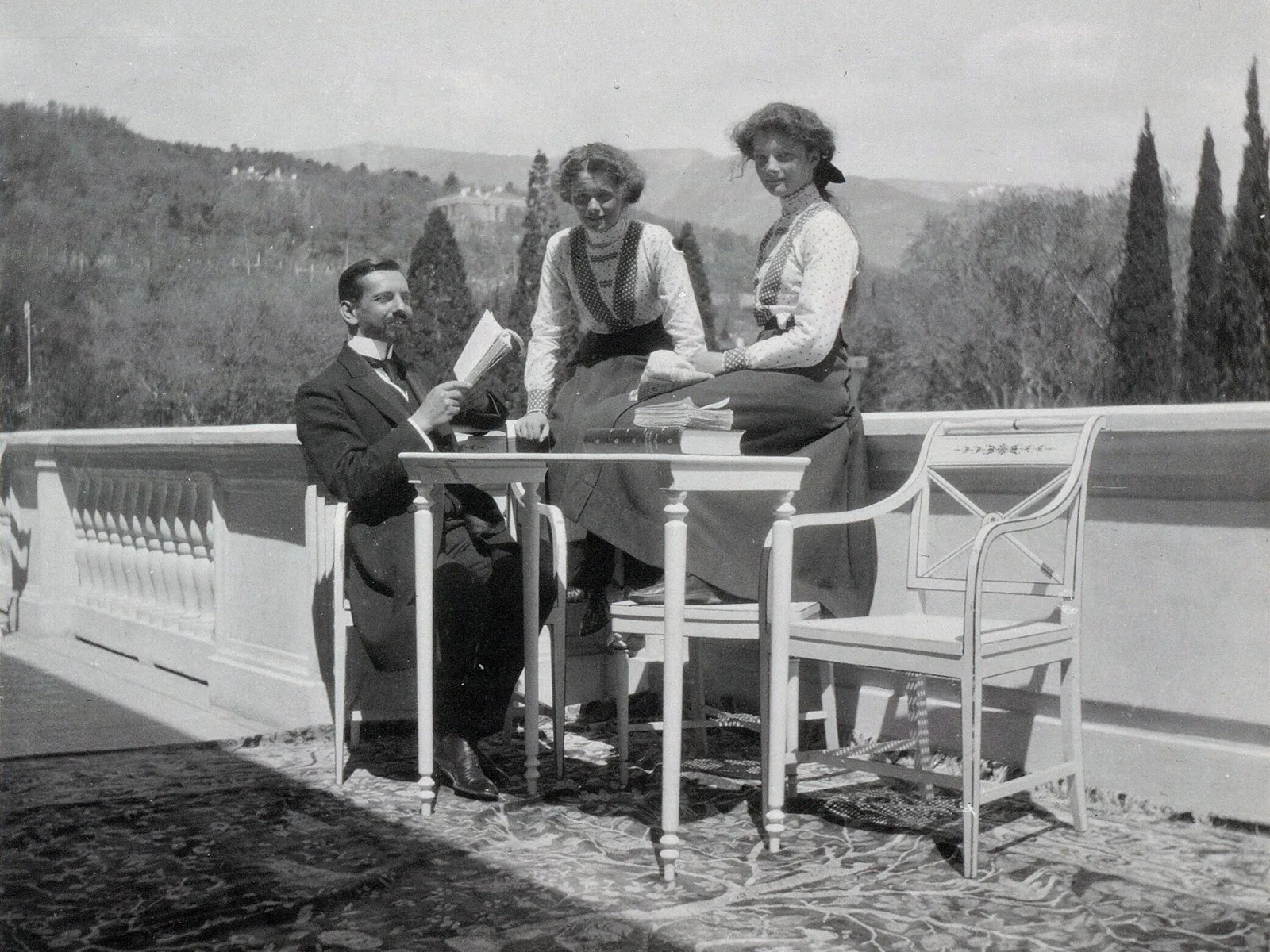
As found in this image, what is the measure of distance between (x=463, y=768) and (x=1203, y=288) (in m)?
25.0

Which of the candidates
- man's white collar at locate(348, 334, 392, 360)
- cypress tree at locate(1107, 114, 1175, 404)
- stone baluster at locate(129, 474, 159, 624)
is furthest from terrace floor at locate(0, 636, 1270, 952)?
cypress tree at locate(1107, 114, 1175, 404)

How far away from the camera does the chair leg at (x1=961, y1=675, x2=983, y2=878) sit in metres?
2.73

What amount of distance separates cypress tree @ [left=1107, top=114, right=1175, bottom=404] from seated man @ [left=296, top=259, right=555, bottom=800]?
2478 centimetres

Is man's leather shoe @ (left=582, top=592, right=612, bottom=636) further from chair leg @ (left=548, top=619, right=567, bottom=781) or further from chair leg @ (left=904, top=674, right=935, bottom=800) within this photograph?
chair leg @ (left=904, top=674, right=935, bottom=800)

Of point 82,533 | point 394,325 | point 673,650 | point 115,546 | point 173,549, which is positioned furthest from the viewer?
point 82,533

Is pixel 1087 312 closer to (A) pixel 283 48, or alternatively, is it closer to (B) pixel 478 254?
(B) pixel 478 254

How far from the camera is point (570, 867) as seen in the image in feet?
9.43

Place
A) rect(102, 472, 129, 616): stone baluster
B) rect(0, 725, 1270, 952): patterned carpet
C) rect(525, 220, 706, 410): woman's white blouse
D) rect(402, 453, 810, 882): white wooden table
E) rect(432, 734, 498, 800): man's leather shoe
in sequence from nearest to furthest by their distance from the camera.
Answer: rect(0, 725, 1270, 952): patterned carpet, rect(402, 453, 810, 882): white wooden table, rect(432, 734, 498, 800): man's leather shoe, rect(525, 220, 706, 410): woman's white blouse, rect(102, 472, 129, 616): stone baluster

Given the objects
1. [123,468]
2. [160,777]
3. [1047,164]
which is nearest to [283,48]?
[1047,164]

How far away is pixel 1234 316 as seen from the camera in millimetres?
24938

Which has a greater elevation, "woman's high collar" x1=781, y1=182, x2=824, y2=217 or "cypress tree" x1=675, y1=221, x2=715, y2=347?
"cypress tree" x1=675, y1=221, x2=715, y2=347

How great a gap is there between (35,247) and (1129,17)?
30.6 meters

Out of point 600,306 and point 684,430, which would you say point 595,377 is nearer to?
point 600,306

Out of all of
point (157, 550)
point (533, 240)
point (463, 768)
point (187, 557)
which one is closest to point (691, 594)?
point (463, 768)
